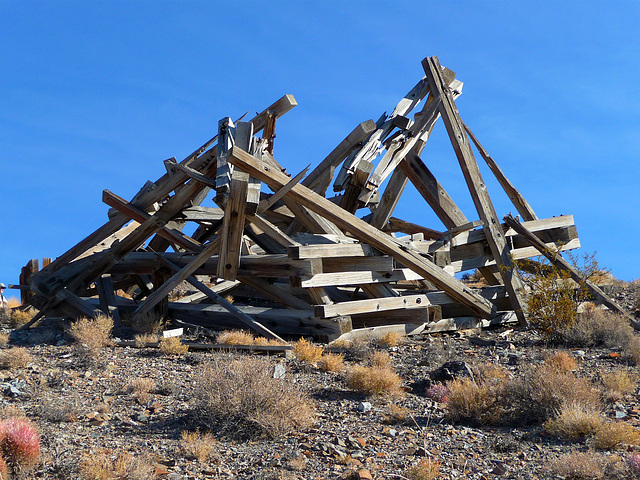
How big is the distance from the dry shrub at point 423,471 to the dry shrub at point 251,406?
134cm

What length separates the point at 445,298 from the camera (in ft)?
37.3

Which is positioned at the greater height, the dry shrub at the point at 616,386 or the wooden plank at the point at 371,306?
the wooden plank at the point at 371,306

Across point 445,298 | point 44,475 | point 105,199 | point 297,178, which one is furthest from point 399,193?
point 44,475

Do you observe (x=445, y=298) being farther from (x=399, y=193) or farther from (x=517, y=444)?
(x=517, y=444)

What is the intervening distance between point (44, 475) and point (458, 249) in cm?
896

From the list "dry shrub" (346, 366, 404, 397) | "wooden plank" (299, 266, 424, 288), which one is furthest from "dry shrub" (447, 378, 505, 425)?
"wooden plank" (299, 266, 424, 288)

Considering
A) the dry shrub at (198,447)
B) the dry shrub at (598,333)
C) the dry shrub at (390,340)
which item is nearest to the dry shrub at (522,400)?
the dry shrub at (198,447)

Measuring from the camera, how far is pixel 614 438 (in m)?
5.31

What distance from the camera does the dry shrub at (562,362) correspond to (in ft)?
25.5

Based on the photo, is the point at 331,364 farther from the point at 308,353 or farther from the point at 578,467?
the point at 578,467

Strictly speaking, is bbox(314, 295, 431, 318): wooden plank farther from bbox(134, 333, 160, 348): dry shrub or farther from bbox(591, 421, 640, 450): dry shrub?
bbox(591, 421, 640, 450): dry shrub

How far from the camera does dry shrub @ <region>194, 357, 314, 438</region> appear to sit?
571cm

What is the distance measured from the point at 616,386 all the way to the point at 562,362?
1048mm

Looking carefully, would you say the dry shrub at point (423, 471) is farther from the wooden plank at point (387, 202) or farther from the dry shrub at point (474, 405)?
the wooden plank at point (387, 202)
